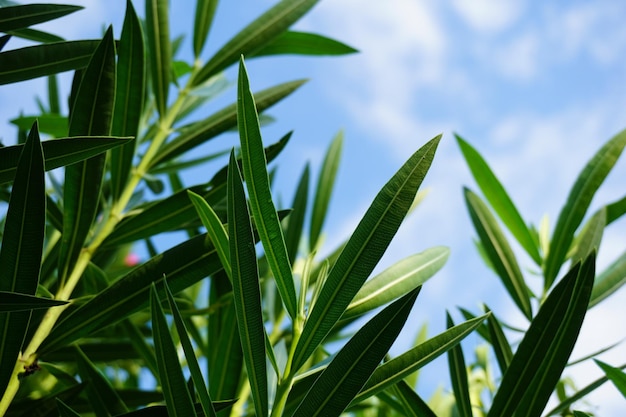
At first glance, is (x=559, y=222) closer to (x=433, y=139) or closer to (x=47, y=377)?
(x=433, y=139)

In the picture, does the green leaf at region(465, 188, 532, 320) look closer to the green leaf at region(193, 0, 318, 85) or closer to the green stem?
the green leaf at region(193, 0, 318, 85)

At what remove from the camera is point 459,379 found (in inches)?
31.7

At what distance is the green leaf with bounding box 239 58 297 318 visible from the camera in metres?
0.57

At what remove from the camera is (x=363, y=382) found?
55cm

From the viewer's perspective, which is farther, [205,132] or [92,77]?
[205,132]

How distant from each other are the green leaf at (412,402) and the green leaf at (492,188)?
46cm

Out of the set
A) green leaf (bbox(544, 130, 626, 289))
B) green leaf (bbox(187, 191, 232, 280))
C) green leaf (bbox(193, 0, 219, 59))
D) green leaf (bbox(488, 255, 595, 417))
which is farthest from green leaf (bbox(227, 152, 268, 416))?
green leaf (bbox(193, 0, 219, 59))

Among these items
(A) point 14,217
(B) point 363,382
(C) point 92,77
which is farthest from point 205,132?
(B) point 363,382

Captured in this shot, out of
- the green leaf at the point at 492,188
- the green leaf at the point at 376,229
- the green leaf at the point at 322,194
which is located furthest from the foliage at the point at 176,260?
the green leaf at the point at 492,188

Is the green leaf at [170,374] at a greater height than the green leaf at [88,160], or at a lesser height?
lesser

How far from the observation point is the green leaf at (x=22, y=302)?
54 centimetres

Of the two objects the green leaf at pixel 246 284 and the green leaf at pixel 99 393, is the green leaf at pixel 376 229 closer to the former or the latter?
the green leaf at pixel 246 284

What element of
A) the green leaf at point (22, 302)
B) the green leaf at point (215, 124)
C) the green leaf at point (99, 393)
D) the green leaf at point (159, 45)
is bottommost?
the green leaf at point (99, 393)

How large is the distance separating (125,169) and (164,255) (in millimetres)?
287
